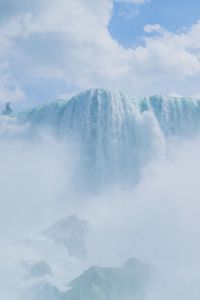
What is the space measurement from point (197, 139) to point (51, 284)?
17.8 metres

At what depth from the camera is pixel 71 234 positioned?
2586cm

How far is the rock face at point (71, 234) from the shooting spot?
82.7ft

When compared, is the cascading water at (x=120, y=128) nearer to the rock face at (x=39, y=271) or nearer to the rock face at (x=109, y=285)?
the rock face at (x=39, y=271)

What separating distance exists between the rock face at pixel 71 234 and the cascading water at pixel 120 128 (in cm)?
816

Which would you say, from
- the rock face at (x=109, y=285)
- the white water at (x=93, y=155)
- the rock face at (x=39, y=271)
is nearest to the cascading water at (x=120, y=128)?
the white water at (x=93, y=155)

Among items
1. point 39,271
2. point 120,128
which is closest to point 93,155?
point 120,128

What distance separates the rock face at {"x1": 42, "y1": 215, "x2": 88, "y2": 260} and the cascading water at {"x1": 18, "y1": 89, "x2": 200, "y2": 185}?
26.8 ft

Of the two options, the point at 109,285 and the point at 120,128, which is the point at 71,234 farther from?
the point at 120,128

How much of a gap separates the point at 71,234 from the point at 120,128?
11251 mm

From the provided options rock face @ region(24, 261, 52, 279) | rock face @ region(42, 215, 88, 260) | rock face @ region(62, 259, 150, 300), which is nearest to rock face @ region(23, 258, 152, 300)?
rock face @ region(62, 259, 150, 300)

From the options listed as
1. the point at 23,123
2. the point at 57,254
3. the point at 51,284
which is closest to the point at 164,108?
the point at 23,123

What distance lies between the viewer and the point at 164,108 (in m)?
35.2

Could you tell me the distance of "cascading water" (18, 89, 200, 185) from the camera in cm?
3459

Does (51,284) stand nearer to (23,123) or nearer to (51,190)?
(51,190)
